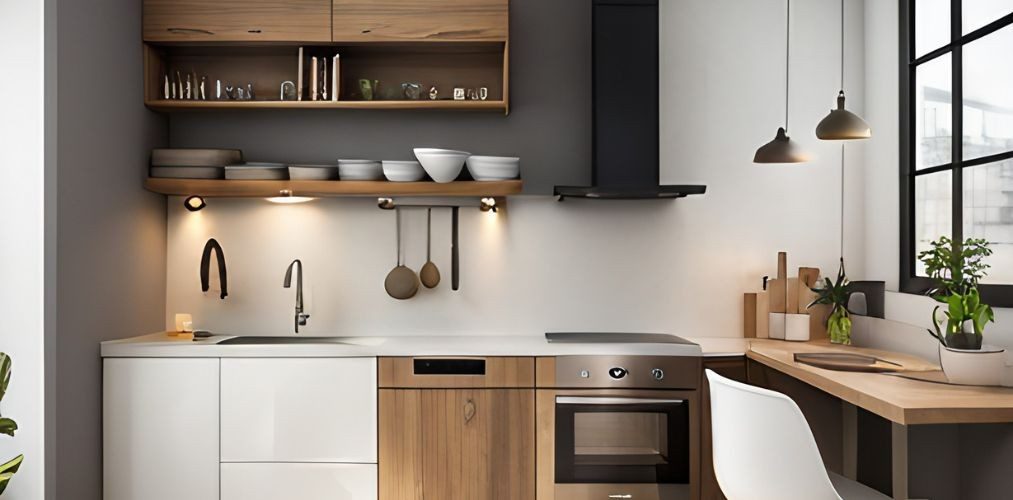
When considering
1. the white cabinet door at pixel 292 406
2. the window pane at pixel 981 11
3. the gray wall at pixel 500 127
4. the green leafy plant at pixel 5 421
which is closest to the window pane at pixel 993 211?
the window pane at pixel 981 11

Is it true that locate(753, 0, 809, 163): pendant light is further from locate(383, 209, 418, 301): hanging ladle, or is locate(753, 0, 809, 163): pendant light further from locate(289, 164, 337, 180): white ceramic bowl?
locate(289, 164, 337, 180): white ceramic bowl

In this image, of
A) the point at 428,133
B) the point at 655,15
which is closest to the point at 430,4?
the point at 428,133

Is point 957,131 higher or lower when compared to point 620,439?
higher

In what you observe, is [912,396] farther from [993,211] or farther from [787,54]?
[787,54]

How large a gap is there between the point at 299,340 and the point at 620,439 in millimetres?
1432

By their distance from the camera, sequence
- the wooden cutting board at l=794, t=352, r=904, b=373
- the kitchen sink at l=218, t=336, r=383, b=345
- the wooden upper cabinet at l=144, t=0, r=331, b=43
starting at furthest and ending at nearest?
1. the wooden upper cabinet at l=144, t=0, r=331, b=43
2. the kitchen sink at l=218, t=336, r=383, b=345
3. the wooden cutting board at l=794, t=352, r=904, b=373

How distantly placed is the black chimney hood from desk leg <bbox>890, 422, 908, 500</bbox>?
1220 mm

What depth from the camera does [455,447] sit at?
304cm

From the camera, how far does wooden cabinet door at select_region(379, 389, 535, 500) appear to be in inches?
120

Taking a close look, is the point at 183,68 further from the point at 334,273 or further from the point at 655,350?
the point at 655,350

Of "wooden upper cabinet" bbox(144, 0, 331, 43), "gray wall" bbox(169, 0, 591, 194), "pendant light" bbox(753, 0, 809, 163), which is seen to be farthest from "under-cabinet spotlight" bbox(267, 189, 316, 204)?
"pendant light" bbox(753, 0, 809, 163)

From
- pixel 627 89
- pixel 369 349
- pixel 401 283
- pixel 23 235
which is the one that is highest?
pixel 627 89

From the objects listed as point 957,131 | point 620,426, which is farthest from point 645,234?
point 957,131

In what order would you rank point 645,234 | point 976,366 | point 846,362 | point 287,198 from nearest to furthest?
point 976,366 → point 846,362 → point 287,198 → point 645,234
